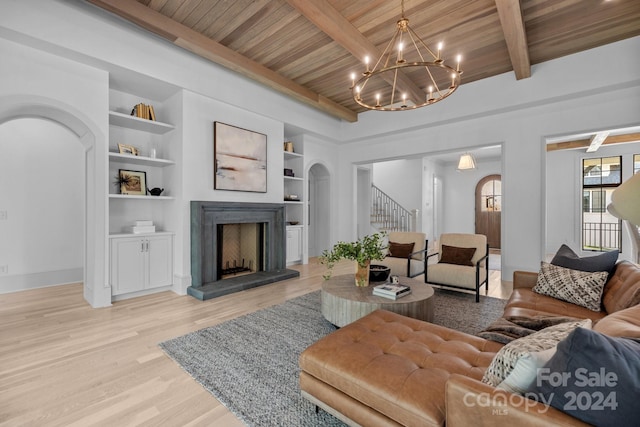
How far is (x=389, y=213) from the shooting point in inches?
381

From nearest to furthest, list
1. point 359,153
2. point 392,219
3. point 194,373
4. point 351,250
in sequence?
1. point 194,373
2. point 351,250
3. point 359,153
4. point 392,219

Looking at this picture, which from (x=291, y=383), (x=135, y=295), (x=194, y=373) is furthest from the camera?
(x=135, y=295)

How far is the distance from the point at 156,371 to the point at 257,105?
4.26m

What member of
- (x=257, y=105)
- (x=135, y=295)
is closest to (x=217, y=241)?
(x=135, y=295)

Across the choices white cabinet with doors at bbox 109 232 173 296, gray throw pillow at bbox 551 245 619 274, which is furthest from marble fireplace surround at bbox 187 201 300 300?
gray throw pillow at bbox 551 245 619 274

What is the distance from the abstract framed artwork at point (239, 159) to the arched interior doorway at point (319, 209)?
231cm

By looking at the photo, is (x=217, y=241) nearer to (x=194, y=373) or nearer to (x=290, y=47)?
(x=194, y=373)

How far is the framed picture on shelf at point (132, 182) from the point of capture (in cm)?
414

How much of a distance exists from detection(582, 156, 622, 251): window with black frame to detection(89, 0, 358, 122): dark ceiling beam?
7.42m

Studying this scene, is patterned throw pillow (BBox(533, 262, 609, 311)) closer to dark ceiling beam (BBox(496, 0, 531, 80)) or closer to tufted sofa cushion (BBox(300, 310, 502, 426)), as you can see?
tufted sofa cushion (BBox(300, 310, 502, 426))

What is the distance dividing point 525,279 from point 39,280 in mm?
6682

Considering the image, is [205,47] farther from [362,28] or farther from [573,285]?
[573,285]

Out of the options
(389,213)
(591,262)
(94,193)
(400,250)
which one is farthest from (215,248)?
(389,213)

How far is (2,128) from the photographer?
4113 mm
